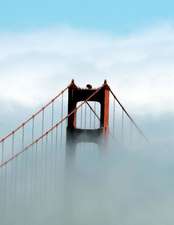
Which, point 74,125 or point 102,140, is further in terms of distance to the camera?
point 74,125

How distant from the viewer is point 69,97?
118 feet

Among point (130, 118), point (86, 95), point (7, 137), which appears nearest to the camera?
point (86, 95)

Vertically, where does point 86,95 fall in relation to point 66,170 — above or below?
above

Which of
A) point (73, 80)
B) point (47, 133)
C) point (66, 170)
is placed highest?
point (73, 80)

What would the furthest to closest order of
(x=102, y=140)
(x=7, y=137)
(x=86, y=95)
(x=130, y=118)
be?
1. (x=130, y=118)
2. (x=7, y=137)
3. (x=86, y=95)
4. (x=102, y=140)

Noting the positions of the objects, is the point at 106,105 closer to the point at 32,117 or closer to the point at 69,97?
the point at 69,97

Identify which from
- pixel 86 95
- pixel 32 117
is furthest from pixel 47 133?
pixel 86 95

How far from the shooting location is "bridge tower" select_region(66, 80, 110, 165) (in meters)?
33.3

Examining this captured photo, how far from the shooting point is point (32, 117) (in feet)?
128

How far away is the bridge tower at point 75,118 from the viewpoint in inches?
1313

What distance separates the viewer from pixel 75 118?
35.5 meters

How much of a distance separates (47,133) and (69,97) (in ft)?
11.5

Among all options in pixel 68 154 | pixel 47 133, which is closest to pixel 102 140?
pixel 68 154

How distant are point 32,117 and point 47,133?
153 cm
